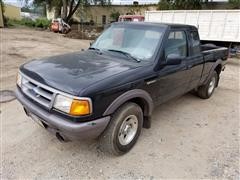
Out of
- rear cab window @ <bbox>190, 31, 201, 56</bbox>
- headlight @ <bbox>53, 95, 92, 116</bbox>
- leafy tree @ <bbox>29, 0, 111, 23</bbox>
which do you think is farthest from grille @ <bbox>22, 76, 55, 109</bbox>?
leafy tree @ <bbox>29, 0, 111, 23</bbox>

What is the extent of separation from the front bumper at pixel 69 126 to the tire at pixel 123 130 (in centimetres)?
19

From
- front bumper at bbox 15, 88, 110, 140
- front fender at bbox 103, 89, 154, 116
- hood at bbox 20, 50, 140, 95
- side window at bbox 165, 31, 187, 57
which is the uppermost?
side window at bbox 165, 31, 187, 57

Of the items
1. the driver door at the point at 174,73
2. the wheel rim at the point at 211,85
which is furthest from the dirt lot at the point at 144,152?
the wheel rim at the point at 211,85

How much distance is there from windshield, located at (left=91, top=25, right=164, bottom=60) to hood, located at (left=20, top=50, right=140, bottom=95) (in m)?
0.28

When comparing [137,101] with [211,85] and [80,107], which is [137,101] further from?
[211,85]

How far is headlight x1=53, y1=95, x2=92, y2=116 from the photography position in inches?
88.4

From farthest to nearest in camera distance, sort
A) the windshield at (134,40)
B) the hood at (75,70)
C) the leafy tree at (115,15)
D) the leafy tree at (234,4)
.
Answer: the leafy tree at (115,15), the leafy tree at (234,4), the windshield at (134,40), the hood at (75,70)

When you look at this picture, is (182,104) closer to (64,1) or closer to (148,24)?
(148,24)

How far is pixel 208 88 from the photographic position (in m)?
5.14

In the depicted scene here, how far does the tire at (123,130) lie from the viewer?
2.66 m

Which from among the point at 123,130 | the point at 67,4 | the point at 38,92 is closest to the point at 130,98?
the point at 123,130

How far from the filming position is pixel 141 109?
10.1ft

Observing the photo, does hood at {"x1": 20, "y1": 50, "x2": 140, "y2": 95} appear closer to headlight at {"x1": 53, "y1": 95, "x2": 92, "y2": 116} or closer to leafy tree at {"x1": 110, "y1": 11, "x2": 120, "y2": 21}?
headlight at {"x1": 53, "y1": 95, "x2": 92, "y2": 116}

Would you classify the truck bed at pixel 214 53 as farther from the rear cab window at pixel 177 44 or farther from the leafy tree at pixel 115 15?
the leafy tree at pixel 115 15
